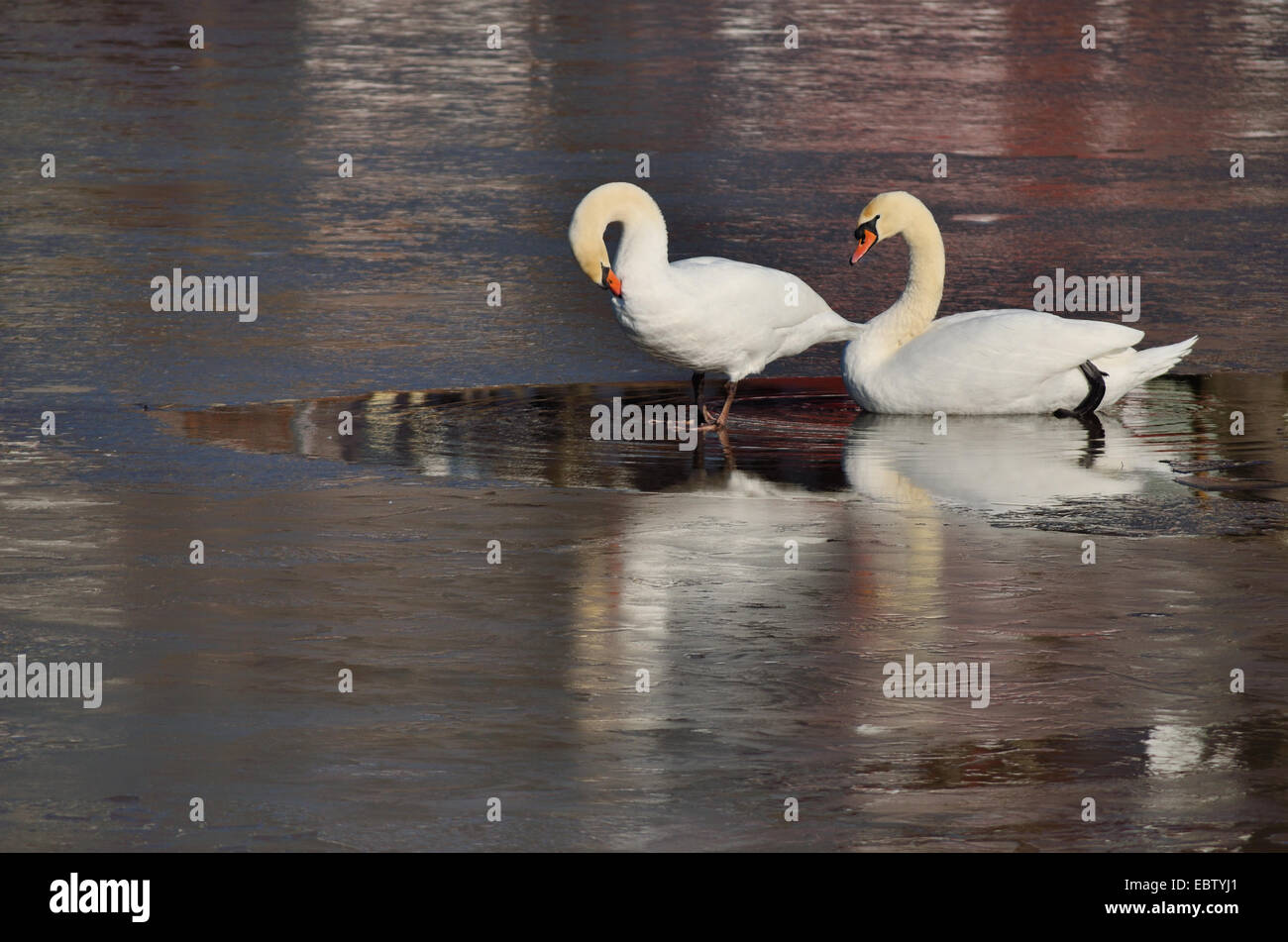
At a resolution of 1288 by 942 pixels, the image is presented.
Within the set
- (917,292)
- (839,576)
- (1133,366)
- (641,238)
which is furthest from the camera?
(917,292)

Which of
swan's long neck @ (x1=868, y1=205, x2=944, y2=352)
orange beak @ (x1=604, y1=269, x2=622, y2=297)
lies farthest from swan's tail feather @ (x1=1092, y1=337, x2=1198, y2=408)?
orange beak @ (x1=604, y1=269, x2=622, y2=297)

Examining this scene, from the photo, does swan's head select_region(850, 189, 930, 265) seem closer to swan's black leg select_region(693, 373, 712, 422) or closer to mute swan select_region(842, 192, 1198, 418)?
mute swan select_region(842, 192, 1198, 418)

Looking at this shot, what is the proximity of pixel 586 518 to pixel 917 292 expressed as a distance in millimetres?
3307

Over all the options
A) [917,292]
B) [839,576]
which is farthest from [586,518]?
[917,292]

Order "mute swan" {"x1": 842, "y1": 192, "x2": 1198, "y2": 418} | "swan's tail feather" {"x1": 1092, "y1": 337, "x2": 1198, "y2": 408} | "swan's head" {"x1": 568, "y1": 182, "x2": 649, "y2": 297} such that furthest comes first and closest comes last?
"swan's tail feather" {"x1": 1092, "y1": 337, "x2": 1198, "y2": 408} → "mute swan" {"x1": 842, "y1": 192, "x2": 1198, "y2": 418} → "swan's head" {"x1": 568, "y1": 182, "x2": 649, "y2": 297}

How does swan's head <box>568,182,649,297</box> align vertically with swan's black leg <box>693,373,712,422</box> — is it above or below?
above

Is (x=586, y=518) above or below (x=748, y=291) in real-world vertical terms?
below

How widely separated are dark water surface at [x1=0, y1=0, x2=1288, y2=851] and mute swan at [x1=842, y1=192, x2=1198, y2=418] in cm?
21

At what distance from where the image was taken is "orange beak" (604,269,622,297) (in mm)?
11312

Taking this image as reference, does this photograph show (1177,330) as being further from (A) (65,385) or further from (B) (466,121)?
(B) (466,121)

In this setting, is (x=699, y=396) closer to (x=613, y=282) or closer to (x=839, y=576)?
(x=613, y=282)

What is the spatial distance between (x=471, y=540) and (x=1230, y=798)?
3.57 m

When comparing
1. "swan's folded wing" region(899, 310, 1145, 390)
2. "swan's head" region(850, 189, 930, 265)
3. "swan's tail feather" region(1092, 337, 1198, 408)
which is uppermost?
"swan's head" region(850, 189, 930, 265)

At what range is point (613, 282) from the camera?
11.4 meters
